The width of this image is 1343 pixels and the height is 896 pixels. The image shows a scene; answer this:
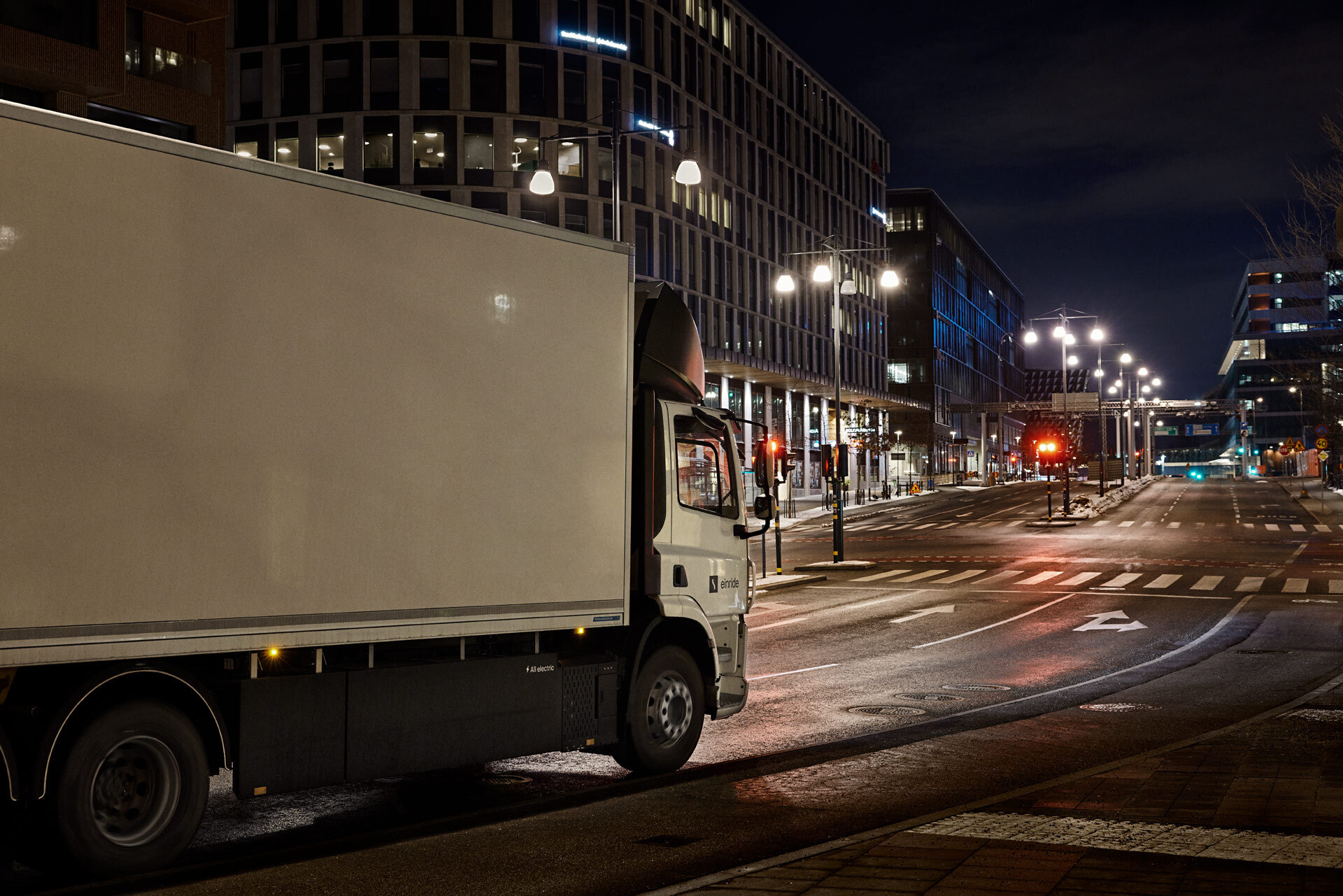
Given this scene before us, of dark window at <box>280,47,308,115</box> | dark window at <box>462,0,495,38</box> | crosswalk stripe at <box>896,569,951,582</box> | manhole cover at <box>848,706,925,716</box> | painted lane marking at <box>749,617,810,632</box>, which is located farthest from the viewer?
dark window at <box>280,47,308,115</box>

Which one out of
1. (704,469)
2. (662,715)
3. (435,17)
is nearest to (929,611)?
(704,469)

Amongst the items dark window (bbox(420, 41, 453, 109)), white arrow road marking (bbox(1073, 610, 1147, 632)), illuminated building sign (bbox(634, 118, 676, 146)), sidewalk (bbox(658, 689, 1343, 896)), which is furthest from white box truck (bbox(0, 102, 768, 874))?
dark window (bbox(420, 41, 453, 109))

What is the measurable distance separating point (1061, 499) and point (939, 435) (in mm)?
49911

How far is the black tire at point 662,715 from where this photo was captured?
906 centimetres

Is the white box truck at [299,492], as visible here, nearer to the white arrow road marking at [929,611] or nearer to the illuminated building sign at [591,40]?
the white arrow road marking at [929,611]

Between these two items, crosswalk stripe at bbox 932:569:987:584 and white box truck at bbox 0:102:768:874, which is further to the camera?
crosswalk stripe at bbox 932:569:987:584

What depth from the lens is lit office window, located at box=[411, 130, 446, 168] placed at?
6378cm

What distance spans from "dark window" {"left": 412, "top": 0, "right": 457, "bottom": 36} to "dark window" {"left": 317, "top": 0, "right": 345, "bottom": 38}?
145 inches

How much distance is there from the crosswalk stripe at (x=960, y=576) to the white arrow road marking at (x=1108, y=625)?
6.68 meters

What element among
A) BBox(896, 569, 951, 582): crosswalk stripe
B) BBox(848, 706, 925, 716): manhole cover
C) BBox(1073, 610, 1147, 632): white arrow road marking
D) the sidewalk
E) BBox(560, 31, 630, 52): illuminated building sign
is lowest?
BBox(896, 569, 951, 582): crosswalk stripe

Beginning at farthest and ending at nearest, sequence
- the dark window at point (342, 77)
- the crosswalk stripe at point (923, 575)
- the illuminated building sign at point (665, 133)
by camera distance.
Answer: the illuminated building sign at point (665, 133), the dark window at point (342, 77), the crosswalk stripe at point (923, 575)

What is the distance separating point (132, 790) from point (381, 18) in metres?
62.7

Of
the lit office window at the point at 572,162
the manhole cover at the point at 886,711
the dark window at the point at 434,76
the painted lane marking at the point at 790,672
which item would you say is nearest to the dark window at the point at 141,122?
the painted lane marking at the point at 790,672

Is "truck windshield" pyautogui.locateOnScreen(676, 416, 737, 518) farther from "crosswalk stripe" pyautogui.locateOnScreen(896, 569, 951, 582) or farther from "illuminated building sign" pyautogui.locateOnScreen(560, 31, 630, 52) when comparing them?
"illuminated building sign" pyautogui.locateOnScreen(560, 31, 630, 52)
